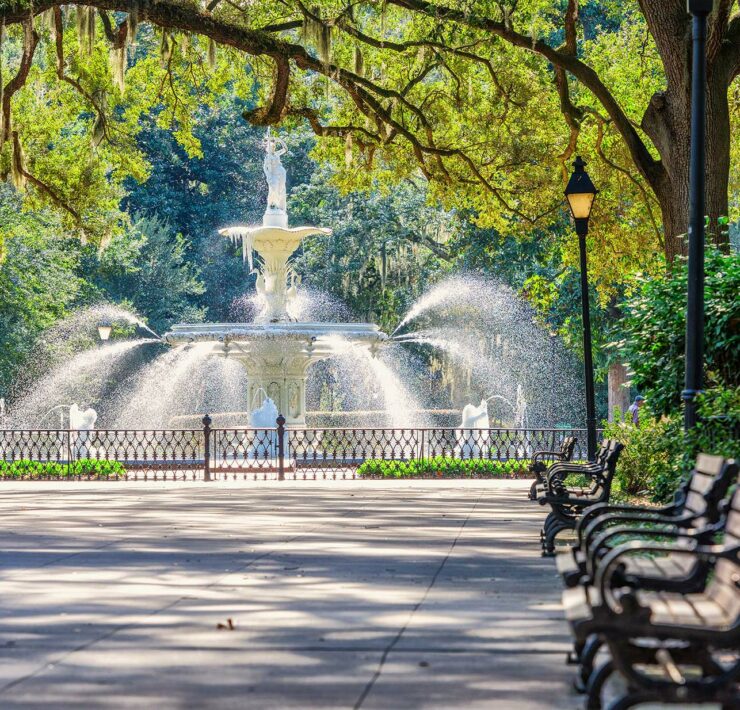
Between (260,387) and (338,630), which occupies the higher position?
(260,387)

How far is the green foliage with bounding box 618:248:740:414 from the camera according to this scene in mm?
12609

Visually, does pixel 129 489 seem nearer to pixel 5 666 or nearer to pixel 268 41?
pixel 268 41

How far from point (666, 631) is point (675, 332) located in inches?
364

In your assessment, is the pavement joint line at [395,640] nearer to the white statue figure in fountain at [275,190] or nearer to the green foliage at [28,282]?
the white statue figure in fountain at [275,190]

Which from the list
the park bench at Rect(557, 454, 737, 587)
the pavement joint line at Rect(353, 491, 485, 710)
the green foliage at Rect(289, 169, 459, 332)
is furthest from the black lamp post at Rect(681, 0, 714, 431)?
the green foliage at Rect(289, 169, 459, 332)

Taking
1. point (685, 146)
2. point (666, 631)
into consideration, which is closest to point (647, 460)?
point (685, 146)

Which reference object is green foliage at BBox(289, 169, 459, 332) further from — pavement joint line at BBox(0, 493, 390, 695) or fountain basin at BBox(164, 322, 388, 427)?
pavement joint line at BBox(0, 493, 390, 695)

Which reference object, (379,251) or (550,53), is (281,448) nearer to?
(550,53)

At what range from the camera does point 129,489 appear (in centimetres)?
2167

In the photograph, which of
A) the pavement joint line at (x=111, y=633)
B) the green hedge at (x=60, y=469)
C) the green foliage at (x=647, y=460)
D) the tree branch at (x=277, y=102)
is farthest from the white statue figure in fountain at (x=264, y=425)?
the pavement joint line at (x=111, y=633)

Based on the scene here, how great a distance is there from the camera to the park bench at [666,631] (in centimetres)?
454

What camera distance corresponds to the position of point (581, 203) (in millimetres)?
18859

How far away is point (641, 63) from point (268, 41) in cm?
1025

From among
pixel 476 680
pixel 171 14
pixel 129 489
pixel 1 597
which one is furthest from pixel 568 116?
pixel 476 680
